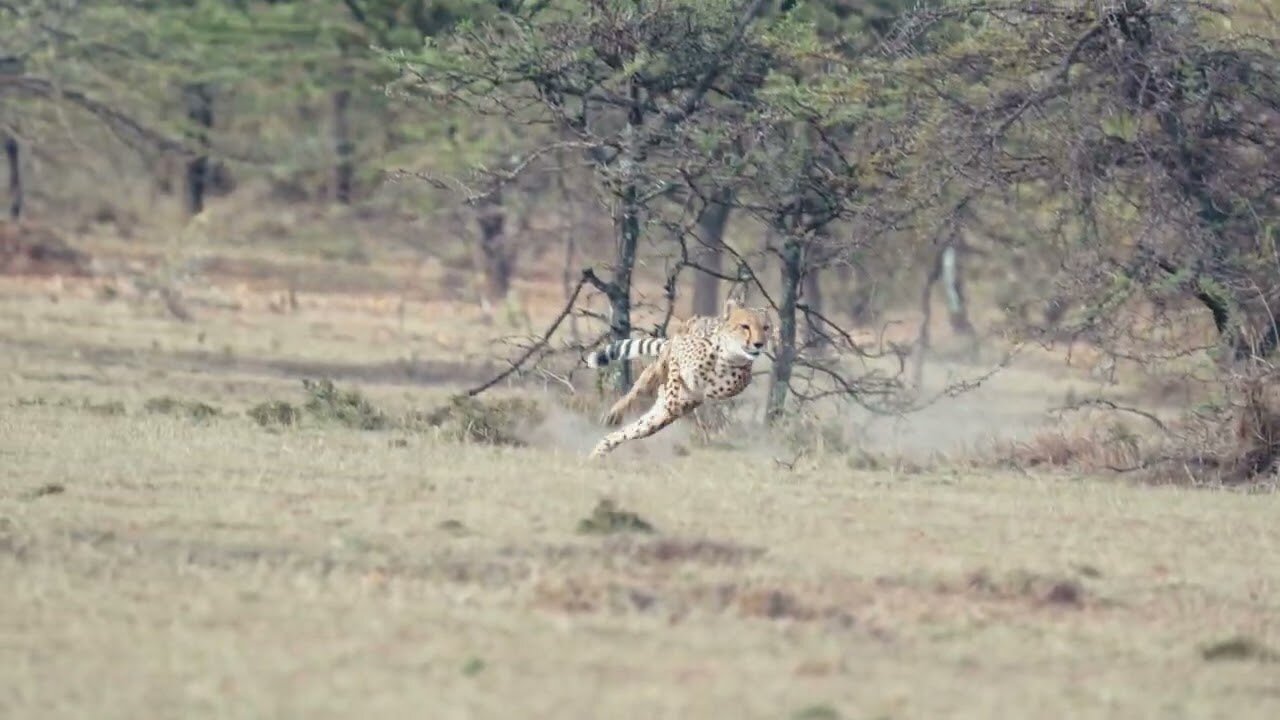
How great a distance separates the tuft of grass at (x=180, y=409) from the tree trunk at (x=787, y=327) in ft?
13.6

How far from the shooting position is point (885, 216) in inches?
626

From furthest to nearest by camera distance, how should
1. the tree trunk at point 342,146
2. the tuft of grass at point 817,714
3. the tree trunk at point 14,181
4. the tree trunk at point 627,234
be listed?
the tree trunk at point 342,146 → the tree trunk at point 14,181 → the tree trunk at point 627,234 → the tuft of grass at point 817,714

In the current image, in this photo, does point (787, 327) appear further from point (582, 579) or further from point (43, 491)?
point (582, 579)

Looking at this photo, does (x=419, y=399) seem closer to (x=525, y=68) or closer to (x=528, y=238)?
(x=525, y=68)

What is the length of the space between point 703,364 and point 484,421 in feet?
6.34

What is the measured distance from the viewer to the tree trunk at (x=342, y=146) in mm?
45031

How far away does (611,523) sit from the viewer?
11.0 m

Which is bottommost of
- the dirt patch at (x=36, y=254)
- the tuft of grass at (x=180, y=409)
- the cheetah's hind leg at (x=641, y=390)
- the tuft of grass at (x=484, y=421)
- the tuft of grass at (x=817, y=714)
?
the tuft of grass at (x=817, y=714)

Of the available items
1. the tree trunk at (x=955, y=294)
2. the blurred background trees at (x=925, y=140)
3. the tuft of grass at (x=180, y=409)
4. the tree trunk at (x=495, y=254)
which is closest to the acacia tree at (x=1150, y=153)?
the blurred background trees at (x=925, y=140)

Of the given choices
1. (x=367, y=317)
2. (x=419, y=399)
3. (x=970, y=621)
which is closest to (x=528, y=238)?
(x=367, y=317)

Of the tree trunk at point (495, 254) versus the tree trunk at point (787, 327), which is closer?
the tree trunk at point (787, 327)

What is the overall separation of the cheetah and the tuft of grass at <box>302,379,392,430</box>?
7.10 ft

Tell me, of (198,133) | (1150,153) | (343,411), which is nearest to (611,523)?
(1150,153)

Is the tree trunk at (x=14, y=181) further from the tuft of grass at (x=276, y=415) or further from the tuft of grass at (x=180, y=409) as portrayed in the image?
the tuft of grass at (x=276, y=415)
